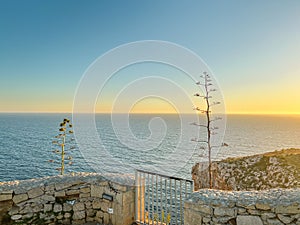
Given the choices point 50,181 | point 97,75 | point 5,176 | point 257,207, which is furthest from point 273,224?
point 5,176

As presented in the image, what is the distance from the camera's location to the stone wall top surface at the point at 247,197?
321cm

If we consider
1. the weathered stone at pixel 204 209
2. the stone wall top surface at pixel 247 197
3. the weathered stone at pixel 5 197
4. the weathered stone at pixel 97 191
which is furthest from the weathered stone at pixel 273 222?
the weathered stone at pixel 5 197

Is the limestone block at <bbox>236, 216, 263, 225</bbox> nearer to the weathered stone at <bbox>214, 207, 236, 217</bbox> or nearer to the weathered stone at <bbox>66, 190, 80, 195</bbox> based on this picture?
the weathered stone at <bbox>214, 207, 236, 217</bbox>

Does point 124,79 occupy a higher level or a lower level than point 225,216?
higher

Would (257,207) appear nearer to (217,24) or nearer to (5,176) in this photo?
(217,24)

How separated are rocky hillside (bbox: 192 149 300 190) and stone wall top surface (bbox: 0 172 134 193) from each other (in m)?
12.2

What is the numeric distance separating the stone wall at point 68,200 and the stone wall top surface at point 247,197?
1.69 m

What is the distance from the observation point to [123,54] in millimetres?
6047

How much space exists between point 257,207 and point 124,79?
4662mm

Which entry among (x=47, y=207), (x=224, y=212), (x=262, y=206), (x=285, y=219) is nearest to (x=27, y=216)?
(x=47, y=207)

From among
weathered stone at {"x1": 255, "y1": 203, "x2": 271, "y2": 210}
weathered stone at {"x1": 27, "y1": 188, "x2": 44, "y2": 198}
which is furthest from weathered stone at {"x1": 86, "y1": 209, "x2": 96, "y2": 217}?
weathered stone at {"x1": 255, "y1": 203, "x2": 271, "y2": 210}

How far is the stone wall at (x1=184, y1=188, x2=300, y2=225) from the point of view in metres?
3.12

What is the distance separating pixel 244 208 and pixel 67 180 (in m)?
3.58

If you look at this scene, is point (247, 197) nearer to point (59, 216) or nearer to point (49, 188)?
point (59, 216)
